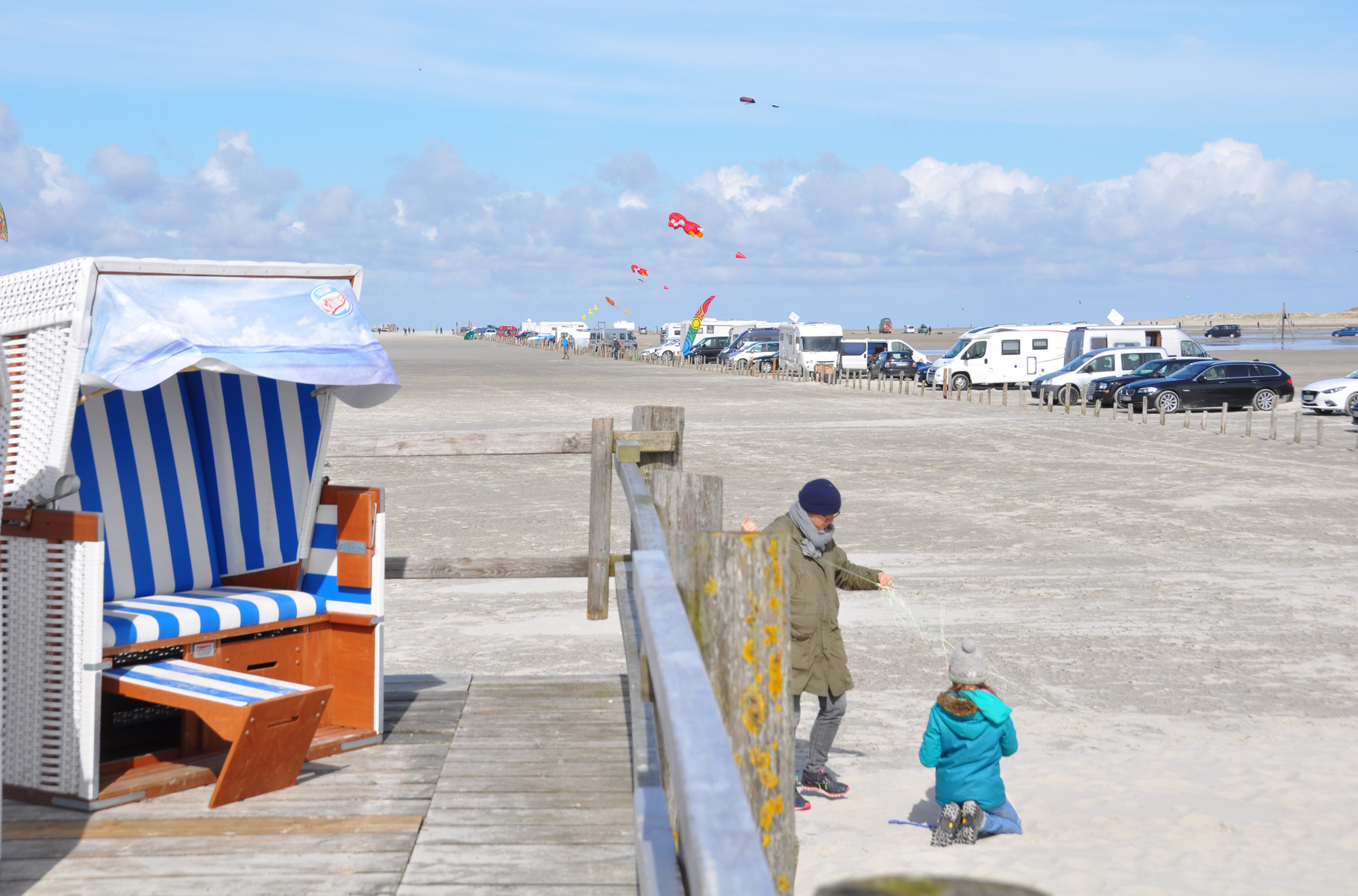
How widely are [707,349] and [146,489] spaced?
62.6 metres

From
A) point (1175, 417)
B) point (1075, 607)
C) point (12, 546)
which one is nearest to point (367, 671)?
point (12, 546)

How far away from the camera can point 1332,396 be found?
2852 centimetres

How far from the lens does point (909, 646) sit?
878cm

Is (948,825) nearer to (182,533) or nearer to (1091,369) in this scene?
(182,533)

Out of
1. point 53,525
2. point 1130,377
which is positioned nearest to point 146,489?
point 53,525

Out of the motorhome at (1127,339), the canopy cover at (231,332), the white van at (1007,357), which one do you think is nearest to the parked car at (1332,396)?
the motorhome at (1127,339)

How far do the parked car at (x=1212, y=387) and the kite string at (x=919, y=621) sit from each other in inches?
849

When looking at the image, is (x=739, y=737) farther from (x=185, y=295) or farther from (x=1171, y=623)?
(x=1171, y=623)

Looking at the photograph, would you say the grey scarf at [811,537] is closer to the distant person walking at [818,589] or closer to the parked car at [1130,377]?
the distant person walking at [818,589]

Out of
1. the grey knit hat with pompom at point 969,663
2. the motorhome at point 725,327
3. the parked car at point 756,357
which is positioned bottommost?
the grey knit hat with pompom at point 969,663

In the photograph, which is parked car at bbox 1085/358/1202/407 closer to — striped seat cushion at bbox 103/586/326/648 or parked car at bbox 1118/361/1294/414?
parked car at bbox 1118/361/1294/414

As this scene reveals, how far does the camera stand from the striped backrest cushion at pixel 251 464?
219 inches

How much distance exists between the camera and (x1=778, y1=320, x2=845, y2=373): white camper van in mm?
51719

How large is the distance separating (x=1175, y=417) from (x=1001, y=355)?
1183 centimetres
